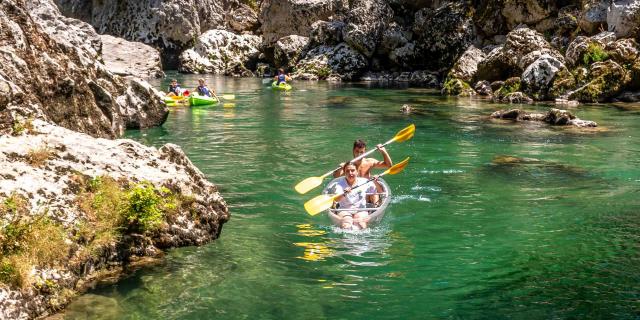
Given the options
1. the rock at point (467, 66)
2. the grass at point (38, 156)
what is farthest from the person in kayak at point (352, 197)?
the rock at point (467, 66)

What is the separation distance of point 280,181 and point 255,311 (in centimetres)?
753

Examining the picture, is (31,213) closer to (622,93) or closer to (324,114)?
(324,114)

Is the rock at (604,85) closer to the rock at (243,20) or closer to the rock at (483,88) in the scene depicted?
the rock at (483,88)

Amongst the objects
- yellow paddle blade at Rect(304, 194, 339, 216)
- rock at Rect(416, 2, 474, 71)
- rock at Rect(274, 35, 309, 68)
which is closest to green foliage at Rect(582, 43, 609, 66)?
rock at Rect(416, 2, 474, 71)

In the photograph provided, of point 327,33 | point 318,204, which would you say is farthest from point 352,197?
point 327,33

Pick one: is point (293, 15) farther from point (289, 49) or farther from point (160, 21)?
point (160, 21)

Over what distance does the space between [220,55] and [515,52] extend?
2952cm

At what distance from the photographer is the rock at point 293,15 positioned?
57.4 meters

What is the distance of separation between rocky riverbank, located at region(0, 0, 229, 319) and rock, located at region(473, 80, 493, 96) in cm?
2686

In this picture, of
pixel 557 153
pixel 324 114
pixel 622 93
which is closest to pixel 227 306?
pixel 557 153

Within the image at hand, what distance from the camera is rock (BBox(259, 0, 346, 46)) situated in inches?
2260

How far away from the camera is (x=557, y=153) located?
18500 mm

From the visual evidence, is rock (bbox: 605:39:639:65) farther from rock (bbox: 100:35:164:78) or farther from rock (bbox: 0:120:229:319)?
rock (bbox: 100:35:164:78)

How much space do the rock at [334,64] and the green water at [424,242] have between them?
2866 cm
